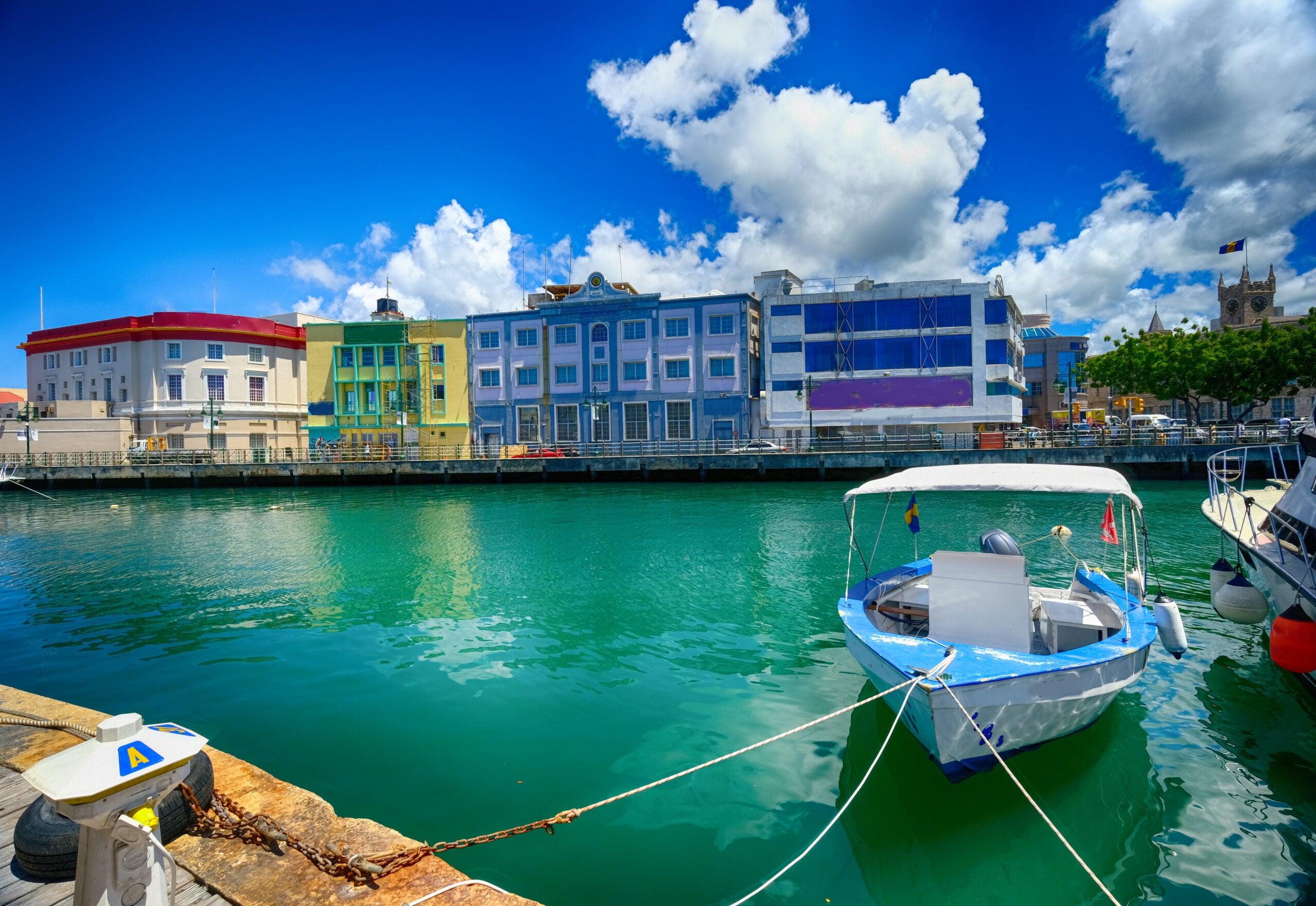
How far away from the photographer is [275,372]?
2346 inches

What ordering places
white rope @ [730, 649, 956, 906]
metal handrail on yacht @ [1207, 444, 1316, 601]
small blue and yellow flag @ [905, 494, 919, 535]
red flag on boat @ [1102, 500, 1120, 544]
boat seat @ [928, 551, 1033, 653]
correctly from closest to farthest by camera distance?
white rope @ [730, 649, 956, 906] → boat seat @ [928, 551, 1033, 653] → metal handrail on yacht @ [1207, 444, 1316, 601] → red flag on boat @ [1102, 500, 1120, 544] → small blue and yellow flag @ [905, 494, 919, 535]

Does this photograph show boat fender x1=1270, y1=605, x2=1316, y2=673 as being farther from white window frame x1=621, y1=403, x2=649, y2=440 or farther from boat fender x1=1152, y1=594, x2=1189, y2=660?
white window frame x1=621, y1=403, x2=649, y2=440

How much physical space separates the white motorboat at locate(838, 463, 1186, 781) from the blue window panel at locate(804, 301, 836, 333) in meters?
38.3

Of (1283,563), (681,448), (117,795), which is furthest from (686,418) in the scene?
(117,795)

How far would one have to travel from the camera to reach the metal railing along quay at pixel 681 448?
3891cm

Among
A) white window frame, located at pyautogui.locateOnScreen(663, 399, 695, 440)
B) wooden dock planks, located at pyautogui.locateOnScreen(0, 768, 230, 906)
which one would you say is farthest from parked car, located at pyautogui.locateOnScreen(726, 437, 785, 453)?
wooden dock planks, located at pyautogui.locateOnScreen(0, 768, 230, 906)

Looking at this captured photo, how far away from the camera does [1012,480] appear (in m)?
8.40

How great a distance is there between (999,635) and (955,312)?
42.3m

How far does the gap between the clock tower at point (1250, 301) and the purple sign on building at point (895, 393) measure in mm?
72189

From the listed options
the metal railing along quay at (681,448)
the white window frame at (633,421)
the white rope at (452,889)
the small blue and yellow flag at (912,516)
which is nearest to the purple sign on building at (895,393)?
the metal railing along quay at (681,448)

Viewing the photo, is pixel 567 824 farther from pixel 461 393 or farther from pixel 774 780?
pixel 461 393

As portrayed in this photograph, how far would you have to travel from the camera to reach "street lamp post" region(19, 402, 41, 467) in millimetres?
50612

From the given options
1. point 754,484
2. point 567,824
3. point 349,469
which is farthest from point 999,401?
point 567,824

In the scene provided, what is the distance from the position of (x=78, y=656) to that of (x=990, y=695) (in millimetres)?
13226
